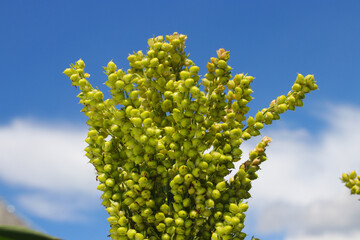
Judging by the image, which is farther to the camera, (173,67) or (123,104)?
(173,67)

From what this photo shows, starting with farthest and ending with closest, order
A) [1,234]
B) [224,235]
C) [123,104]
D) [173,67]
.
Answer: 1. [173,67]
2. [123,104]
3. [224,235]
4. [1,234]

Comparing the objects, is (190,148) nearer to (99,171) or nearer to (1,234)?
(99,171)

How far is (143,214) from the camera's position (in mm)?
2828

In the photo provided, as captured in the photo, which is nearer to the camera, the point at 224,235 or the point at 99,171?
the point at 224,235

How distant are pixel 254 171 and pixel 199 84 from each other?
792 mm

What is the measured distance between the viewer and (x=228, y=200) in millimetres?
3023

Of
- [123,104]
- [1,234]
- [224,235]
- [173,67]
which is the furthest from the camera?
[173,67]

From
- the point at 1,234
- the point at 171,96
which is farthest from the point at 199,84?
the point at 1,234

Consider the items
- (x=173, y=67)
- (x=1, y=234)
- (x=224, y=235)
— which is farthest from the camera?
(x=173, y=67)

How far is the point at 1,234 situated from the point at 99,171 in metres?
1.51

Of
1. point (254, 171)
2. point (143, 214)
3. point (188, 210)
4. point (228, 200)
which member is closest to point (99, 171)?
point (143, 214)

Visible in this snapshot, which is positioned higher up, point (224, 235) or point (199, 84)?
point (199, 84)

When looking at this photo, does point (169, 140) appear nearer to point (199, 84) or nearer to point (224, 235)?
point (199, 84)

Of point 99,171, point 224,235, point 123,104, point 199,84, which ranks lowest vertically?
point 224,235
